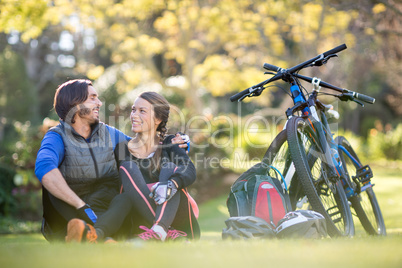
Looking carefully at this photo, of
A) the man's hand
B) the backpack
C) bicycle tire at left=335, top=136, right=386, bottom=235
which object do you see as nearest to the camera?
Result: the backpack

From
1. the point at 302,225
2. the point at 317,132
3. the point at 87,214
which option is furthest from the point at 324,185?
the point at 87,214

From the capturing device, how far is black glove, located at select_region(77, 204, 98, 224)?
320 cm

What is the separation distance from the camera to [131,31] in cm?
1367

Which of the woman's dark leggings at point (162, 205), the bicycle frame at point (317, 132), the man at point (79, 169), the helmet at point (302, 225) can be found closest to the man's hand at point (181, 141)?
the man at point (79, 169)

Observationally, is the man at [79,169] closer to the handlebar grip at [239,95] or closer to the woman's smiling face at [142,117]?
the woman's smiling face at [142,117]

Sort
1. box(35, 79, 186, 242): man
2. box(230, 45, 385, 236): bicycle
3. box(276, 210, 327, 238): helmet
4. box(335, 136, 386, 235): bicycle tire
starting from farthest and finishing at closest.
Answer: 1. box(335, 136, 386, 235): bicycle tire
2. box(230, 45, 385, 236): bicycle
3. box(35, 79, 186, 242): man
4. box(276, 210, 327, 238): helmet

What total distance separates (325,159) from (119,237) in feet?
6.07

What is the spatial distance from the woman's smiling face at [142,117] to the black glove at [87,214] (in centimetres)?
88

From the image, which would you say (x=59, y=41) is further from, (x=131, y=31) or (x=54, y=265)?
(x=54, y=265)

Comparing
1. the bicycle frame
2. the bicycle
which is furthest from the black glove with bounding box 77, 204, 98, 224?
the bicycle frame

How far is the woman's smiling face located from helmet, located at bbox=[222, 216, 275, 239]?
118 cm

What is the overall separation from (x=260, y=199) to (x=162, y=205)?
0.81 metres

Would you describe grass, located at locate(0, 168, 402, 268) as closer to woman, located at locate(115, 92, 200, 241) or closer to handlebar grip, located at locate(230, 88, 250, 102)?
woman, located at locate(115, 92, 200, 241)

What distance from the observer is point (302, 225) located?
10.0 feet
